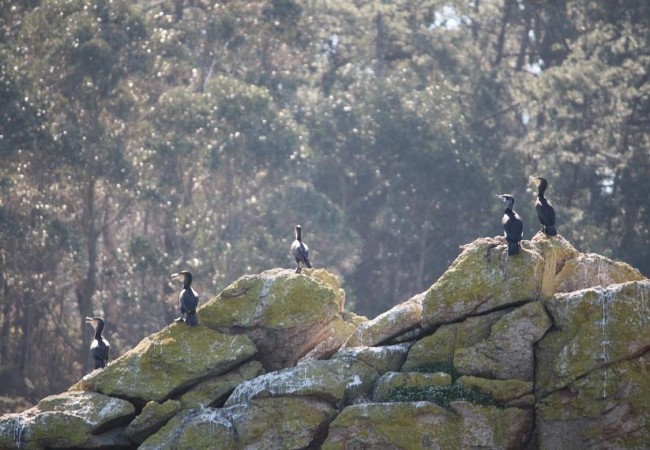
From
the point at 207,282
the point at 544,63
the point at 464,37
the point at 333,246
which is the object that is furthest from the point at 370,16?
A: the point at 207,282

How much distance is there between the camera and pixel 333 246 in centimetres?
6194

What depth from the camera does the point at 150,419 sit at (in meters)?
26.9

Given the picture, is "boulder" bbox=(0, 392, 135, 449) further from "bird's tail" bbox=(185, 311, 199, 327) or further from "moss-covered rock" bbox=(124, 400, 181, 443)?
"bird's tail" bbox=(185, 311, 199, 327)

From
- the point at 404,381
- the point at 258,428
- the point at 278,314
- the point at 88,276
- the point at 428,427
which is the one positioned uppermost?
the point at 88,276

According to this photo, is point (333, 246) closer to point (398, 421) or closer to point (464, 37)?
point (464, 37)

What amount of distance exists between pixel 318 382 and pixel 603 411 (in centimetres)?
554

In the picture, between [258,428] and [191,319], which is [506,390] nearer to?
[258,428]

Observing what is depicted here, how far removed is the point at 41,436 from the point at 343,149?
42.2 meters

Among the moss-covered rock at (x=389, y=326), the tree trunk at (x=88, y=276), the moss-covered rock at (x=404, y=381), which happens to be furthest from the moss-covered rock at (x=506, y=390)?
the tree trunk at (x=88, y=276)

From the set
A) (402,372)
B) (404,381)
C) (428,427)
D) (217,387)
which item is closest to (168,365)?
(217,387)

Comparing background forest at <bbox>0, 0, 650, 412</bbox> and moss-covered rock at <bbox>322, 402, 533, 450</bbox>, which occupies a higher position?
background forest at <bbox>0, 0, 650, 412</bbox>

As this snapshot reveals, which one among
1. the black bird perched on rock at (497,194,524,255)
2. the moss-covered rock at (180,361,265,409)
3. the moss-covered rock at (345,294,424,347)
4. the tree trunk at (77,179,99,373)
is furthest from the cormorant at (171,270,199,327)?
the tree trunk at (77,179,99,373)

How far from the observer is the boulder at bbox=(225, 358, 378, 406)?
26484 mm

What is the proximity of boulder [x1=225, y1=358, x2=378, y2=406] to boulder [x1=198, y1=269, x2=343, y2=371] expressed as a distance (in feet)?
5.09
